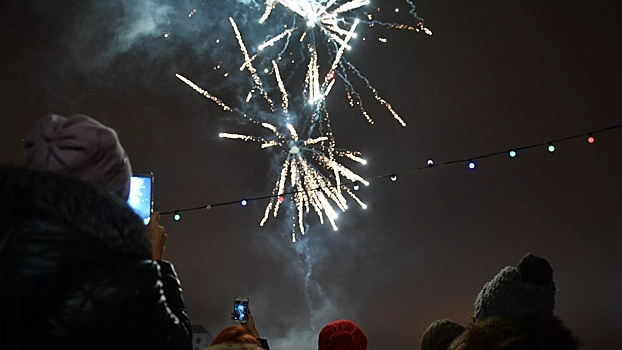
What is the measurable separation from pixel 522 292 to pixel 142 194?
4.92 feet

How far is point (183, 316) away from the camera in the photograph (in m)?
1.40

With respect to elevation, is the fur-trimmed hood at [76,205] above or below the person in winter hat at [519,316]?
above

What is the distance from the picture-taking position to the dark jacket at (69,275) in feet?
3.79

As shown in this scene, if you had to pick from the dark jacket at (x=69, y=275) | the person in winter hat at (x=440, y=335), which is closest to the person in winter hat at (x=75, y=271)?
the dark jacket at (x=69, y=275)

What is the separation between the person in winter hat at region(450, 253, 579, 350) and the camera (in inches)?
61.7

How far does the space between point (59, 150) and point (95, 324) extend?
473mm

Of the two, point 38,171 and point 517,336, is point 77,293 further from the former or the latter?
point 517,336

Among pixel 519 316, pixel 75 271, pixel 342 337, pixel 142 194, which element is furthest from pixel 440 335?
pixel 75 271

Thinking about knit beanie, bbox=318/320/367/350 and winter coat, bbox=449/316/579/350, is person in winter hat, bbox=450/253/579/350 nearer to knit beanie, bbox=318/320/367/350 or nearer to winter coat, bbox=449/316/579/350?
winter coat, bbox=449/316/579/350

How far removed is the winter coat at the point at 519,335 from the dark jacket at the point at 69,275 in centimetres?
88

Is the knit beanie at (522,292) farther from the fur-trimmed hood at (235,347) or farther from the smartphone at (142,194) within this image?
the smartphone at (142,194)

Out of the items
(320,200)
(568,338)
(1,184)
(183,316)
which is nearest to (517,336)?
(568,338)

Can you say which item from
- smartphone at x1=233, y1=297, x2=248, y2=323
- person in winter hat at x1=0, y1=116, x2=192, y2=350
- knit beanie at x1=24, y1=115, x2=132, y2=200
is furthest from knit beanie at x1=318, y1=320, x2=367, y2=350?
knit beanie at x1=24, y1=115, x2=132, y2=200

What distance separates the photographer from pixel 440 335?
2283 mm
